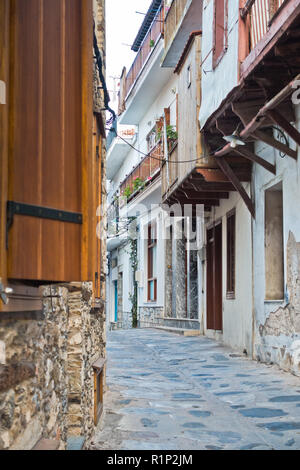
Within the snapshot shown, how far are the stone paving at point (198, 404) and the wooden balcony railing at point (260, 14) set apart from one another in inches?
178

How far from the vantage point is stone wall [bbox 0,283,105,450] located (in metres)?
2.48

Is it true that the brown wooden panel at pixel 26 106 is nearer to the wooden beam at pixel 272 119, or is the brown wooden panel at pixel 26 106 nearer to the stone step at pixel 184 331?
the wooden beam at pixel 272 119

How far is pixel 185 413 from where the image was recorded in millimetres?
6656

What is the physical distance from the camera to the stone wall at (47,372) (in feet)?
8.14

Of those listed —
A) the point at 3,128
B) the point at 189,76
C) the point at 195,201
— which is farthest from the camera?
the point at 195,201

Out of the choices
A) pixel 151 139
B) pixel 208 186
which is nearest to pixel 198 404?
pixel 208 186

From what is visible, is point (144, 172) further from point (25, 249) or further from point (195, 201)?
point (25, 249)

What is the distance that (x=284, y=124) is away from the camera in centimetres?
834

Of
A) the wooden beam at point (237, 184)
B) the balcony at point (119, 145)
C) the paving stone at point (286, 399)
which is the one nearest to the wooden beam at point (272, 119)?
the wooden beam at point (237, 184)

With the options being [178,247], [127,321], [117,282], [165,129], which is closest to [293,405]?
[165,129]

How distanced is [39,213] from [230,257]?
35.3 feet

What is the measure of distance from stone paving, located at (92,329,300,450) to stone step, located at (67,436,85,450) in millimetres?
739

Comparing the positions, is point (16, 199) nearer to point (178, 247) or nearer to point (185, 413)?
point (185, 413)

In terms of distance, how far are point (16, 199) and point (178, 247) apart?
15626 mm
